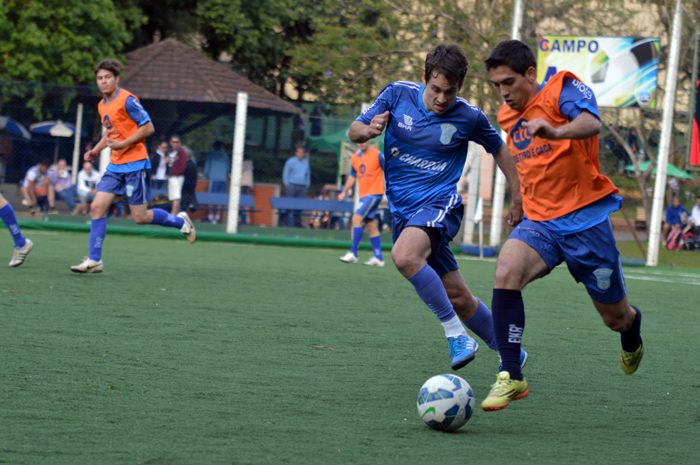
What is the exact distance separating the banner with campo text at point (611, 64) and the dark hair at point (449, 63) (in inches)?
A: 425

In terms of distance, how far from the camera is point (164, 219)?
8.59 metres

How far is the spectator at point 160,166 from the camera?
1497 centimetres

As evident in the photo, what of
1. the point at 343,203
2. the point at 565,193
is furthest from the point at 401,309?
the point at 343,203

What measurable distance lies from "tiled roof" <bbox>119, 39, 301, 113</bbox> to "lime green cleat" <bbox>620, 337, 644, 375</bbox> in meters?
14.3

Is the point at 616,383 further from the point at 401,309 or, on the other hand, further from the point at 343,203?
the point at 343,203

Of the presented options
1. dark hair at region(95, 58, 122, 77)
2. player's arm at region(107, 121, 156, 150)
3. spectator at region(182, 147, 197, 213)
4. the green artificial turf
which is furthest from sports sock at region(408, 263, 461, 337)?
spectator at region(182, 147, 197, 213)

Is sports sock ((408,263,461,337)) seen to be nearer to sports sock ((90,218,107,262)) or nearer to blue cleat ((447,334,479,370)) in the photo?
blue cleat ((447,334,479,370))

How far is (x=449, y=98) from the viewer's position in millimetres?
4496

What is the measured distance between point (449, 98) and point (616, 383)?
6.03 feet

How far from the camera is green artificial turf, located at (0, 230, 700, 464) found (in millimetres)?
2879

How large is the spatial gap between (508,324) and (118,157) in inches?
213

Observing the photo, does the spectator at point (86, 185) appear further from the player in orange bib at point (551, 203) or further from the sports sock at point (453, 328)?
the player in orange bib at point (551, 203)

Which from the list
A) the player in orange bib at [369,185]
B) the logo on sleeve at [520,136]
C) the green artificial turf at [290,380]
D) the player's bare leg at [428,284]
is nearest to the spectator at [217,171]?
the player in orange bib at [369,185]

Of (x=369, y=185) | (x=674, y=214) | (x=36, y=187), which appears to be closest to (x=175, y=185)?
(x=36, y=187)
